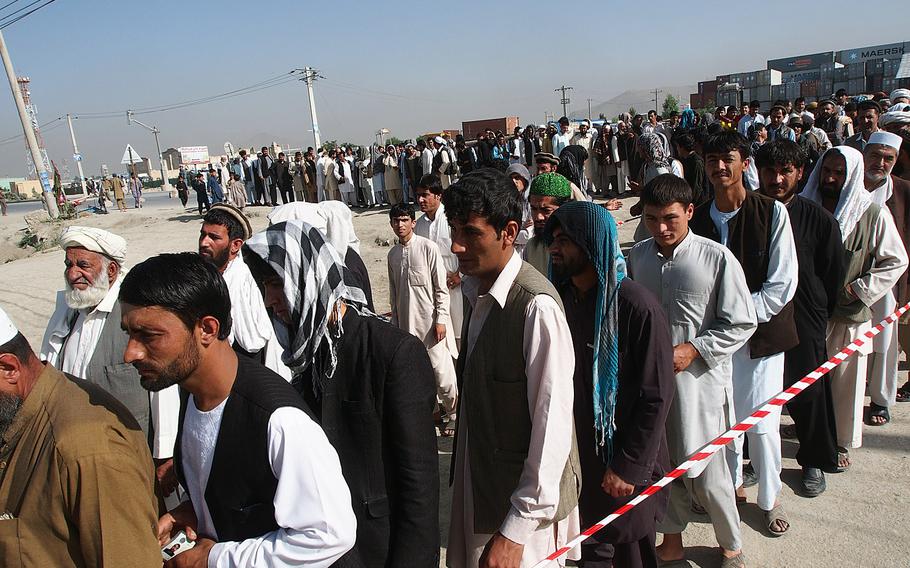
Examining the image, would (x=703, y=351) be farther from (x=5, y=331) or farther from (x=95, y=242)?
(x=95, y=242)

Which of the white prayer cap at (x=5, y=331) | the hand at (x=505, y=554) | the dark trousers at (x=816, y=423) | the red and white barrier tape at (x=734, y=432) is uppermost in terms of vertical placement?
the white prayer cap at (x=5, y=331)

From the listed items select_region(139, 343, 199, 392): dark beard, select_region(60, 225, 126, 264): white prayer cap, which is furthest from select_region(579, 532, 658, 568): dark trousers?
select_region(60, 225, 126, 264): white prayer cap

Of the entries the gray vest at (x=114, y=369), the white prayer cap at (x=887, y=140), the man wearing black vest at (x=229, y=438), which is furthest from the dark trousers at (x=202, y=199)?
the man wearing black vest at (x=229, y=438)

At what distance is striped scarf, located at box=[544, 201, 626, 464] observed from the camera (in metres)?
2.25

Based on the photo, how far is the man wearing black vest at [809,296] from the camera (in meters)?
3.38

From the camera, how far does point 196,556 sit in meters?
1.50

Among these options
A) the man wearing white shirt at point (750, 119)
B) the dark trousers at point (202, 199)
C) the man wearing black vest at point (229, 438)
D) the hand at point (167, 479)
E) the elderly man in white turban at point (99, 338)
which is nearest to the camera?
the man wearing black vest at point (229, 438)

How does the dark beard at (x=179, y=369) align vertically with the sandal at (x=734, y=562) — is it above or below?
above

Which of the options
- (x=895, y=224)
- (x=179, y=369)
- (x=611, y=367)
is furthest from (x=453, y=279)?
(x=179, y=369)

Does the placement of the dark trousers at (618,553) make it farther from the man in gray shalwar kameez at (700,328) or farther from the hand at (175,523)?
the hand at (175,523)

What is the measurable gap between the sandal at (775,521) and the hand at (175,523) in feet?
9.75

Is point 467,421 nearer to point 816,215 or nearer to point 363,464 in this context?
point 363,464

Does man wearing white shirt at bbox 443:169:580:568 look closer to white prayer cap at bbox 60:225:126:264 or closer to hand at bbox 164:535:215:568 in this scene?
hand at bbox 164:535:215:568

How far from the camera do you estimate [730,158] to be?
10.6 ft
